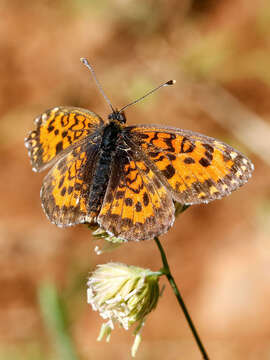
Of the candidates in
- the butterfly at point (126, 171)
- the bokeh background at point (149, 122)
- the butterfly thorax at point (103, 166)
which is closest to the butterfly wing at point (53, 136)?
the butterfly at point (126, 171)

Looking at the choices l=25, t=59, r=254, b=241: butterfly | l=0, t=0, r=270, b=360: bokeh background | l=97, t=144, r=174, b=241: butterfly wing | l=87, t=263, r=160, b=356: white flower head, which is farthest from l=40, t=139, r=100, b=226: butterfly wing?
l=0, t=0, r=270, b=360: bokeh background

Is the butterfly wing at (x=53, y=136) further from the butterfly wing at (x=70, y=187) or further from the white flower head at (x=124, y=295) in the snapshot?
the white flower head at (x=124, y=295)

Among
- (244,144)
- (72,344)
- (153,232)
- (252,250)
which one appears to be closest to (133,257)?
(252,250)

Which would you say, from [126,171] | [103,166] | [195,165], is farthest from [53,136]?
[195,165]

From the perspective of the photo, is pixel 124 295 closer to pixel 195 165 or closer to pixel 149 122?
pixel 195 165

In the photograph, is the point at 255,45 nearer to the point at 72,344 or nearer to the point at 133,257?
the point at 133,257
